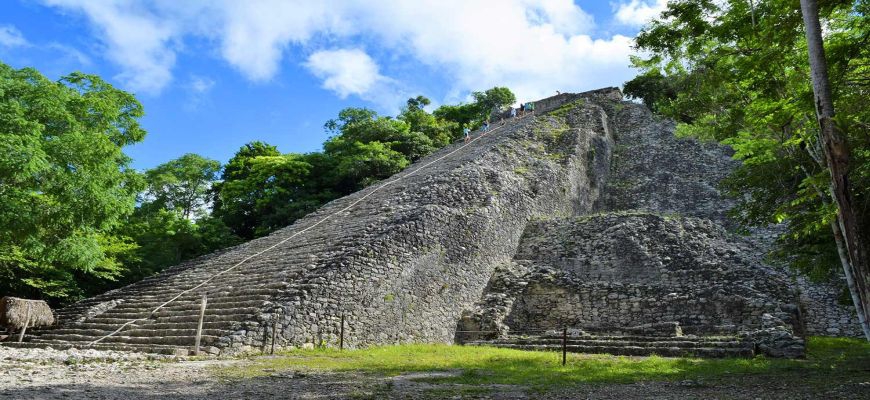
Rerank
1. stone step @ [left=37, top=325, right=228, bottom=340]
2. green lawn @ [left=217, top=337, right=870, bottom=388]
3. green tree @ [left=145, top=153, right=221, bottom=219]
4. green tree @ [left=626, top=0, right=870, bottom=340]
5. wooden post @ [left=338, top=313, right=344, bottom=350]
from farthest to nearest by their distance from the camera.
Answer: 1. green tree @ [left=145, top=153, right=221, bottom=219]
2. wooden post @ [left=338, top=313, right=344, bottom=350]
3. stone step @ [left=37, top=325, right=228, bottom=340]
4. green lawn @ [left=217, top=337, right=870, bottom=388]
5. green tree @ [left=626, top=0, right=870, bottom=340]

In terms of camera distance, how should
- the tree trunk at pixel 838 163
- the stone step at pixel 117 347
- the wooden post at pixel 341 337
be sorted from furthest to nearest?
the wooden post at pixel 341 337
the stone step at pixel 117 347
the tree trunk at pixel 838 163

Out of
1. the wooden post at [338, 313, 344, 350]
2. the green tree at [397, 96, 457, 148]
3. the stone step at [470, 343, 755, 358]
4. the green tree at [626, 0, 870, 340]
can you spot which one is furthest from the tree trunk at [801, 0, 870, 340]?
the green tree at [397, 96, 457, 148]

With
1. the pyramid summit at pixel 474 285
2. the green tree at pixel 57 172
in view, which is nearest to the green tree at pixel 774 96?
the pyramid summit at pixel 474 285

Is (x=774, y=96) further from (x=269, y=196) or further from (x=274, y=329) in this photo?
(x=269, y=196)

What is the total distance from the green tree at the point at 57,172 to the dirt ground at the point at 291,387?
4.20m

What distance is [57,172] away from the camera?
35.1 feet

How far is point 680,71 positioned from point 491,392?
652 cm

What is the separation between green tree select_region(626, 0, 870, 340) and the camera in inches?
230

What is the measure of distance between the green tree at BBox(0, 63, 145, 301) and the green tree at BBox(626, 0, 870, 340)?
10.7 metres

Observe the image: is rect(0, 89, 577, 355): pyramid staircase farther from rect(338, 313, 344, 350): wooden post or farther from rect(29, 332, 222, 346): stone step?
rect(338, 313, 344, 350): wooden post

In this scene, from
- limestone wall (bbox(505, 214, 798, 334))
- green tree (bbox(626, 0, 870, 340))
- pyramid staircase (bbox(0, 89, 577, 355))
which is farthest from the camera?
limestone wall (bbox(505, 214, 798, 334))

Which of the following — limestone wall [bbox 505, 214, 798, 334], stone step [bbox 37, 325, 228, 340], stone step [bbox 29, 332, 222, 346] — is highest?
limestone wall [bbox 505, 214, 798, 334]

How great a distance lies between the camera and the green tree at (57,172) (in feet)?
33.0

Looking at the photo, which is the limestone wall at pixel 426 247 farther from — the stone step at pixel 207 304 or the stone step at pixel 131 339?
the stone step at pixel 131 339
